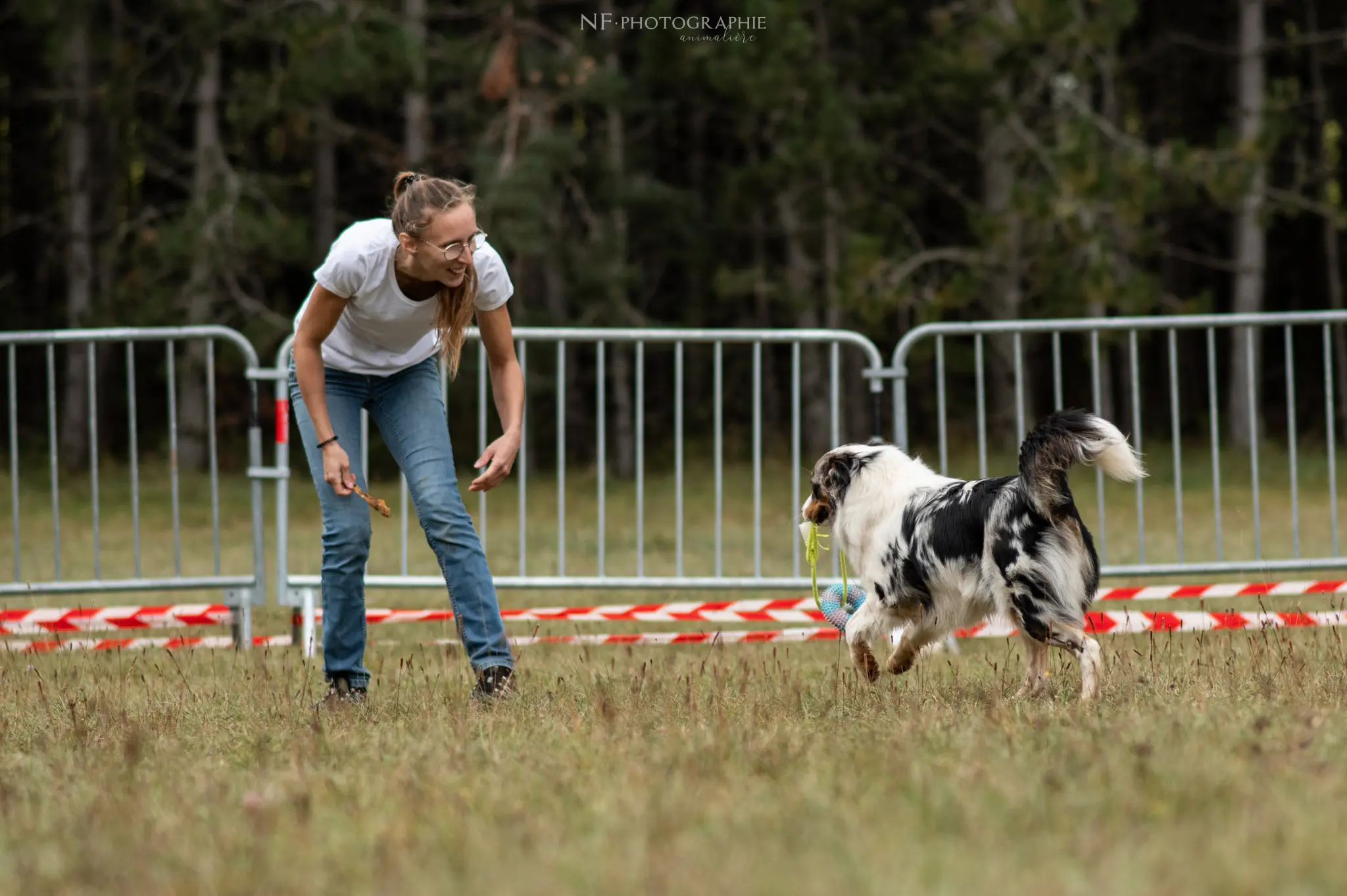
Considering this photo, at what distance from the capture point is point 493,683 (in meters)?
4.92

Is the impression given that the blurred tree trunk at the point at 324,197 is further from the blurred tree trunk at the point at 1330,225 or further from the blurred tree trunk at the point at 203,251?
the blurred tree trunk at the point at 1330,225

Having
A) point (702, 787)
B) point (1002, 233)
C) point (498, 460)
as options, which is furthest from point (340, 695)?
point (1002, 233)

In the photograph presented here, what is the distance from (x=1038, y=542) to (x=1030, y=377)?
20685 mm

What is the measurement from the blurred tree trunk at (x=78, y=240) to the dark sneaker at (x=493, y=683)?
18.0 metres

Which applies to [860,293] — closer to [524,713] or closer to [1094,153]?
[1094,153]

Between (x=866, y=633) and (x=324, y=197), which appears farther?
(x=324, y=197)

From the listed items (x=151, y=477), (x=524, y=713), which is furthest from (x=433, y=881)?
(x=151, y=477)

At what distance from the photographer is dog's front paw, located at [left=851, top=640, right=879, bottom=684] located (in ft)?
17.4

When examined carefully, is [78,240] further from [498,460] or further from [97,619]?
[498,460]

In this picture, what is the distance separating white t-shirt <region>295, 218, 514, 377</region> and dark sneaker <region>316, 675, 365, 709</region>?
1.05 m

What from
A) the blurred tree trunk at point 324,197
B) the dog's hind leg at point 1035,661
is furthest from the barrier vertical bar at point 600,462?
the blurred tree trunk at point 324,197

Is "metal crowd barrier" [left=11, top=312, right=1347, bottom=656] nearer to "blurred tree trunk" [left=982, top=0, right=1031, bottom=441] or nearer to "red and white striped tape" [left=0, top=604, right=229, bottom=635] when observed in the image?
"red and white striped tape" [left=0, top=604, right=229, bottom=635]

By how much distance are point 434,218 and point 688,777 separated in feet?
6.64

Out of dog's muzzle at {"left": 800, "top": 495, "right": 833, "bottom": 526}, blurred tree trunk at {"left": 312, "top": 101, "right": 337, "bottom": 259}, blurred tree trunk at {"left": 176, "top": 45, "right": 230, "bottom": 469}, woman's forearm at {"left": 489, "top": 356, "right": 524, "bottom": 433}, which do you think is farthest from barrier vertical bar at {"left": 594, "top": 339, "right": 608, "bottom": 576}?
blurred tree trunk at {"left": 312, "top": 101, "right": 337, "bottom": 259}
